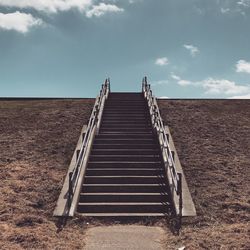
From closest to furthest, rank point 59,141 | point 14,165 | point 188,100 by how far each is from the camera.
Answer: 1. point 14,165
2. point 59,141
3. point 188,100

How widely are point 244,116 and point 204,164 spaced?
8346 millimetres

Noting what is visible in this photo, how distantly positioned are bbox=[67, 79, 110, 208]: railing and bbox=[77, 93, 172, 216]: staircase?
0.43 m

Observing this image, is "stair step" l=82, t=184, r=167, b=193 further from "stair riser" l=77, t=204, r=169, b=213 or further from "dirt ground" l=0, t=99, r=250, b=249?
"stair riser" l=77, t=204, r=169, b=213

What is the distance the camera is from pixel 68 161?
14.0 metres

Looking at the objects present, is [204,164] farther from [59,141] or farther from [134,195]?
[59,141]

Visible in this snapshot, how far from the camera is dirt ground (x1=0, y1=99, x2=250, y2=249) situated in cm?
874

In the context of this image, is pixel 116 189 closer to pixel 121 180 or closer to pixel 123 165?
pixel 121 180

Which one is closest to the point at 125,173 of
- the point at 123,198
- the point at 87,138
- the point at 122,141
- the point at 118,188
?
the point at 118,188

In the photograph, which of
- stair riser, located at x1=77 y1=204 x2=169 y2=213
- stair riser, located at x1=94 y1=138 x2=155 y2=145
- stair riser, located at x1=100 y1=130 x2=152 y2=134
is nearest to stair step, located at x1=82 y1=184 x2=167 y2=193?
stair riser, located at x1=77 y1=204 x2=169 y2=213

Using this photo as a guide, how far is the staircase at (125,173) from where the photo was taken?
429 inches

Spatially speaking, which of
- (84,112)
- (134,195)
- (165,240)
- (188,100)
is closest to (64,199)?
(134,195)

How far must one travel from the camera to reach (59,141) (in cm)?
1622

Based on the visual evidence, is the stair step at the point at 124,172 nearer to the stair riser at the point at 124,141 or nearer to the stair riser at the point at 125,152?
the stair riser at the point at 125,152

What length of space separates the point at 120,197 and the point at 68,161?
3.32m
